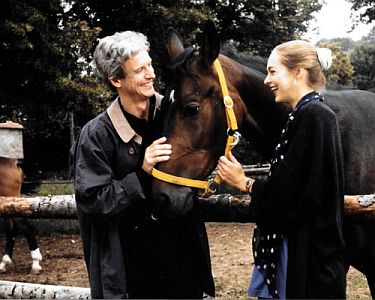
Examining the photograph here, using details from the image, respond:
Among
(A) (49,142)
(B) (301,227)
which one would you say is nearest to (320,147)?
(B) (301,227)

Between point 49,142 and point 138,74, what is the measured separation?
1513cm

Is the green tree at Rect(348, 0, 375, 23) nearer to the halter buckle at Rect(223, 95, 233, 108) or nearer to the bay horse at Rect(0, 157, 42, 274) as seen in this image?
the bay horse at Rect(0, 157, 42, 274)

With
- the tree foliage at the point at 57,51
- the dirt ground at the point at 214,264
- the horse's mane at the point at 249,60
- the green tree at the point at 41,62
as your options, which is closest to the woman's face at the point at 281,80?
the horse's mane at the point at 249,60

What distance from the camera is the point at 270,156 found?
2.94 m

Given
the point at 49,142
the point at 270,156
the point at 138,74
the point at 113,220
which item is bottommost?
the point at 49,142

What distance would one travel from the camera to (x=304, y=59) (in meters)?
2.09

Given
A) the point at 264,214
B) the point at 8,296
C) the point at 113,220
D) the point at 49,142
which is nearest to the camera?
the point at 264,214

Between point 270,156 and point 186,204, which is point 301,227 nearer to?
point 186,204

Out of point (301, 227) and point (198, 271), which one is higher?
point (301, 227)

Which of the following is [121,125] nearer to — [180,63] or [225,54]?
[180,63]

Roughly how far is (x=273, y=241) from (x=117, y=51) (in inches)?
40.4

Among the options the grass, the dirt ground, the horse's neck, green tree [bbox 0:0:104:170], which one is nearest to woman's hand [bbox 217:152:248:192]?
the dirt ground

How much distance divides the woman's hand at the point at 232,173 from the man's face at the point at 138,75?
46 cm

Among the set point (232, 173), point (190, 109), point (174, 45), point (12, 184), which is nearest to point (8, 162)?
point (12, 184)
